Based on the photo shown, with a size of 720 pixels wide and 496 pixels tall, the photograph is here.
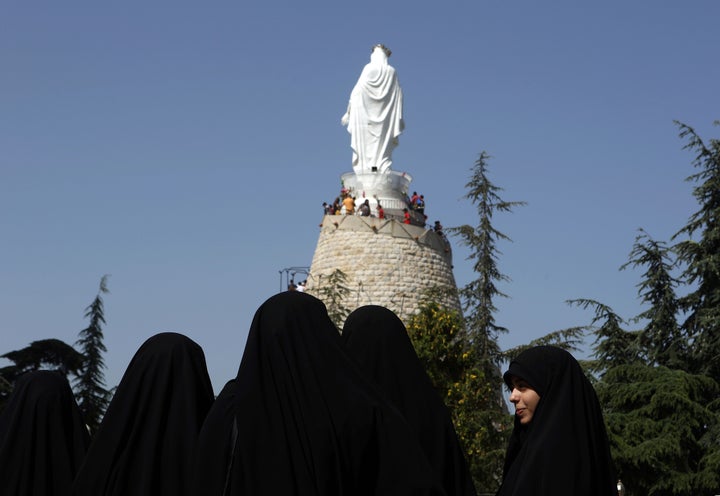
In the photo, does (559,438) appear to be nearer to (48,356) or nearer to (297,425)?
(297,425)

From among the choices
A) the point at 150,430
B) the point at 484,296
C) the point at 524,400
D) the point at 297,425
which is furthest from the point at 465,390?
the point at 297,425

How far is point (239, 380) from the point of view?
2.99 metres

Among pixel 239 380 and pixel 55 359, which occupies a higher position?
pixel 55 359

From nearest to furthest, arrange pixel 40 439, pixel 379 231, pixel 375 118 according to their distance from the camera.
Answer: pixel 40 439
pixel 379 231
pixel 375 118

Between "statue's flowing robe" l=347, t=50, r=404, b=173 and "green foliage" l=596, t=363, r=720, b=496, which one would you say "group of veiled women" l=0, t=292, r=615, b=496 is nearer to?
"green foliage" l=596, t=363, r=720, b=496

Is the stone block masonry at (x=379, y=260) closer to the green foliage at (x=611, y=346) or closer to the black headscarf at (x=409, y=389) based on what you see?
the green foliage at (x=611, y=346)

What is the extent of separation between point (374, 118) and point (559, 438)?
25385 mm

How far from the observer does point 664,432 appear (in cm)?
1441

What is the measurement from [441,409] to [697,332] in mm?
14014

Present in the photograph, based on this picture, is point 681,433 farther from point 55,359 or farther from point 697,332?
point 55,359

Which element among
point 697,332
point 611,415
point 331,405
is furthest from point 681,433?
point 331,405

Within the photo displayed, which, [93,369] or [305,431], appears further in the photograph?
[93,369]

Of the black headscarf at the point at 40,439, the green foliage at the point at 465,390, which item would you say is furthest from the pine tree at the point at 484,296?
the black headscarf at the point at 40,439

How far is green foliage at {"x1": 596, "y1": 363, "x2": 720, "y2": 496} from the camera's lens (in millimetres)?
14055
